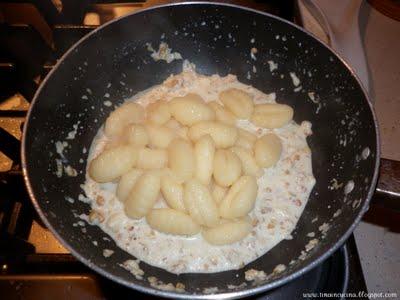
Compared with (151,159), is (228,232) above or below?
below

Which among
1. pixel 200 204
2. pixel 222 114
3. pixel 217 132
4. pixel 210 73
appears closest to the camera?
pixel 200 204

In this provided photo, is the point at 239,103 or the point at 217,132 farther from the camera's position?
the point at 239,103

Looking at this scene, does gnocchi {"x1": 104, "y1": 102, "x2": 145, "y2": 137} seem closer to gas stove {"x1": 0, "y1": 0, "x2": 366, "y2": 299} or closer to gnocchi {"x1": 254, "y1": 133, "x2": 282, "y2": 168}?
gas stove {"x1": 0, "y1": 0, "x2": 366, "y2": 299}

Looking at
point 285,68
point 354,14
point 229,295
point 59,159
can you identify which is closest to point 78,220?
point 59,159

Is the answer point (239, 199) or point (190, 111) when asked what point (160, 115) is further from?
point (239, 199)

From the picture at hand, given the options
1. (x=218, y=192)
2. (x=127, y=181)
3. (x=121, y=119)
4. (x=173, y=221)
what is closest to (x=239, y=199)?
(x=218, y=192)

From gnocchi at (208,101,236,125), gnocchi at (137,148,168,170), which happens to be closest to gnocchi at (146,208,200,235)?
gnocchi at (137,148,168,170)

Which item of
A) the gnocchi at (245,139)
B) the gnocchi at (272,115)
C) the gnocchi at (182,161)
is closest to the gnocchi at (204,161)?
the gnocchi at (182,161)
